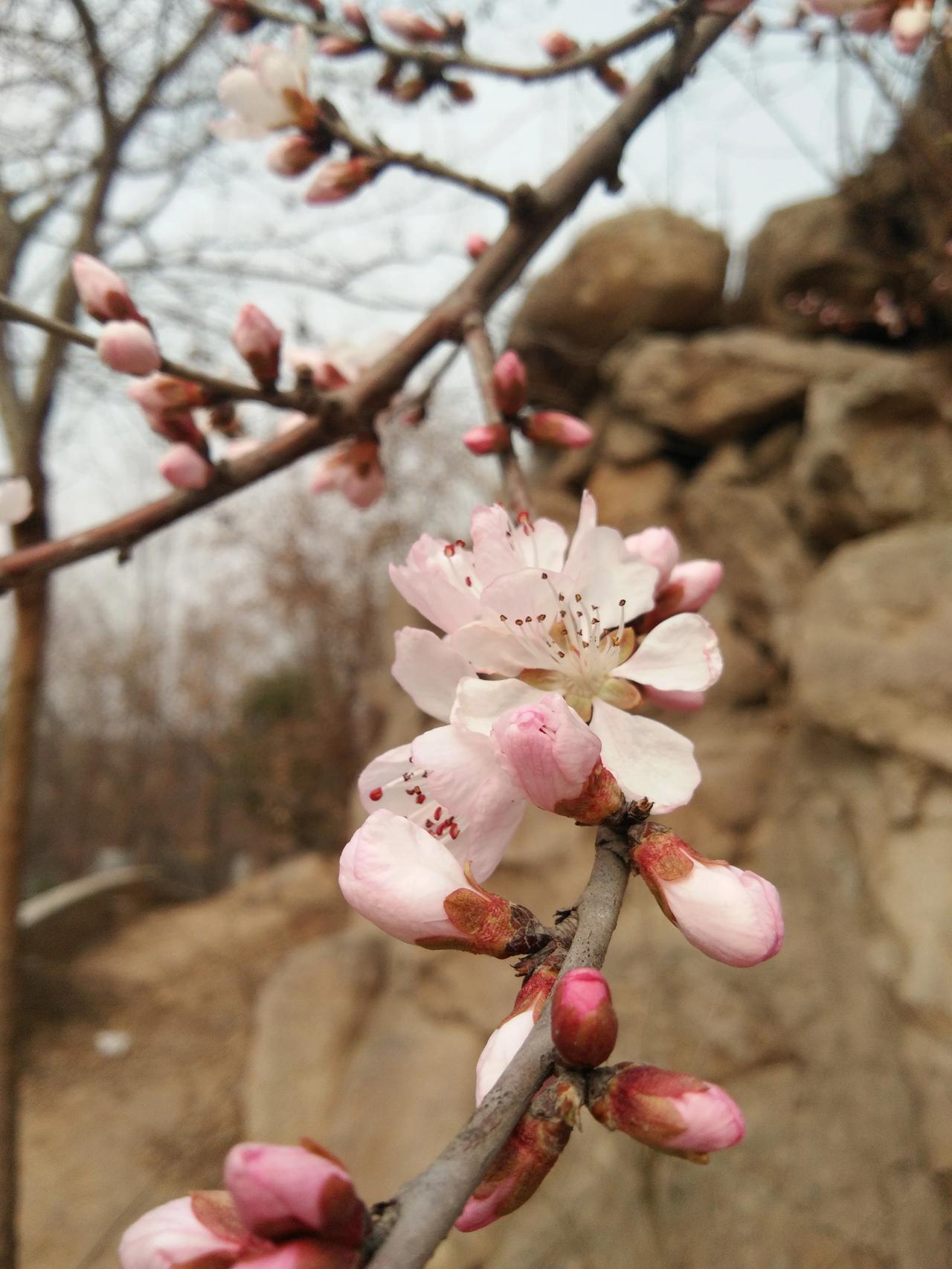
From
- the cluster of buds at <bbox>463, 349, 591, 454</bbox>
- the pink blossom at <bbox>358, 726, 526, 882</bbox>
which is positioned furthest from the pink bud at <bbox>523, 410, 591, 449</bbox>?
the pink blossom at <bbox>358, 726, 526, 882</bbox>

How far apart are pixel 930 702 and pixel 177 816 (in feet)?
34.0

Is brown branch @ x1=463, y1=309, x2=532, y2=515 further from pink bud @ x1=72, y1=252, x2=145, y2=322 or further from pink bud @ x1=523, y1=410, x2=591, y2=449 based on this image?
pink bud @ x1=72, y1=252, x2=145, y2=322

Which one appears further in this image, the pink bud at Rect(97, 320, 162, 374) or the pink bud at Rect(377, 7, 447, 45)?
the pink bud at Rect(377, 7, 447, 45)

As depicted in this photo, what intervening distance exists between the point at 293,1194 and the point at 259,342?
0.86 meters

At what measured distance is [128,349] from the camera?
0.89m

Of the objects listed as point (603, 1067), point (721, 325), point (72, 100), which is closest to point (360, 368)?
point (603, 1067)

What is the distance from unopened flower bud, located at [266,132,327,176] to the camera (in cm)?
118

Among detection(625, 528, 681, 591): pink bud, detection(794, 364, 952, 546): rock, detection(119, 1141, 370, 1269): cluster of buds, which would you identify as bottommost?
detection(794, 364, 952, 546): rock

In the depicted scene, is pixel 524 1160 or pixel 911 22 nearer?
pixel 524 1160

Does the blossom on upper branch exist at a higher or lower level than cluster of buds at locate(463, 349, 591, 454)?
lower

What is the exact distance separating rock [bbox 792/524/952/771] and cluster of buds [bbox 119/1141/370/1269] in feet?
7.45

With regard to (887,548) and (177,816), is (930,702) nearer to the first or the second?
(887,548)

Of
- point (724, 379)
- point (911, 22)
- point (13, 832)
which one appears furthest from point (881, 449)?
point (13, 832)

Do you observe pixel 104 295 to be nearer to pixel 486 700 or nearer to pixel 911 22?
pixel 486 700
